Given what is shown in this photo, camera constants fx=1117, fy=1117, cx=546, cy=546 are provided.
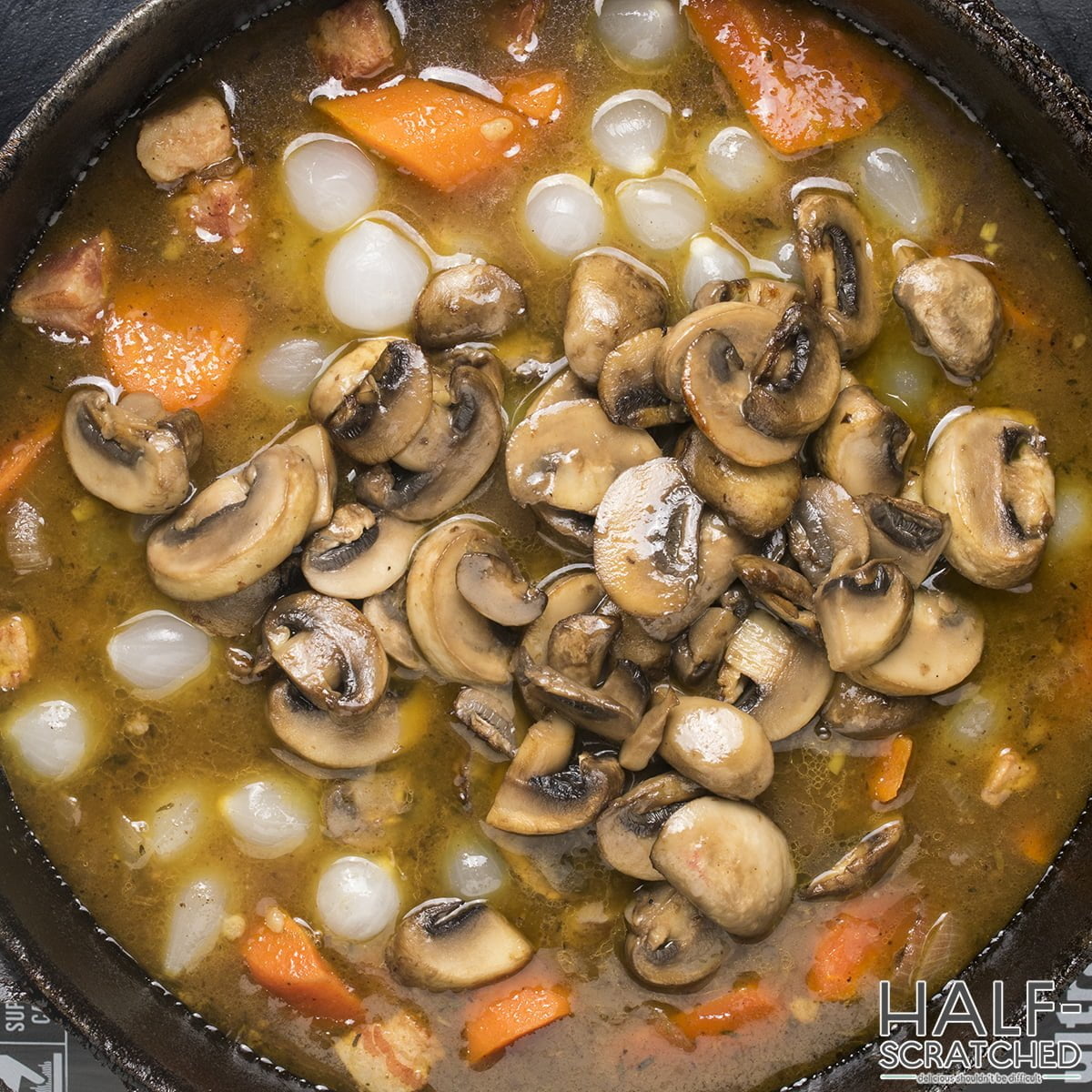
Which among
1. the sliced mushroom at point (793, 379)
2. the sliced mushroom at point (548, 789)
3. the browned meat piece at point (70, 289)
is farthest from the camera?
the browned meat piece at point (70, 289)

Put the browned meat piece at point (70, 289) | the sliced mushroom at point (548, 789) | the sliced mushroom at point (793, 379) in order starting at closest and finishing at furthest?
the sliced mushroom at point (793, 379)
the sliced mushroom at point (548, 789)
the browned meat piece at point (70, 289)

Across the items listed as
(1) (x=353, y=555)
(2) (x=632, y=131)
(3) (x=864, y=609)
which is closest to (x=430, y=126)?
(2) (x=632, y=131)

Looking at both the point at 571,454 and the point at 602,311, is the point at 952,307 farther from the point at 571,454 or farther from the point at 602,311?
the point at 571,454

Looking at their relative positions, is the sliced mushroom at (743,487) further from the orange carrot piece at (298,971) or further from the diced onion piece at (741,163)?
the orange carrot piece at (298,971)

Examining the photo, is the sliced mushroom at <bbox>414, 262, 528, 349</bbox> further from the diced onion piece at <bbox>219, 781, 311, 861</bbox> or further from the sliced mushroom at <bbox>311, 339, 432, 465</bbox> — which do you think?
the diced onion piece at <bbox>219, 781, 311, 861</bbox>

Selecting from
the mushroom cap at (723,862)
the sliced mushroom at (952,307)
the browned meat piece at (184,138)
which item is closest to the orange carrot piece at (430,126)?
the browned meat piece at (184,138)

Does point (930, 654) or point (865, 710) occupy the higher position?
point (930, 654)
